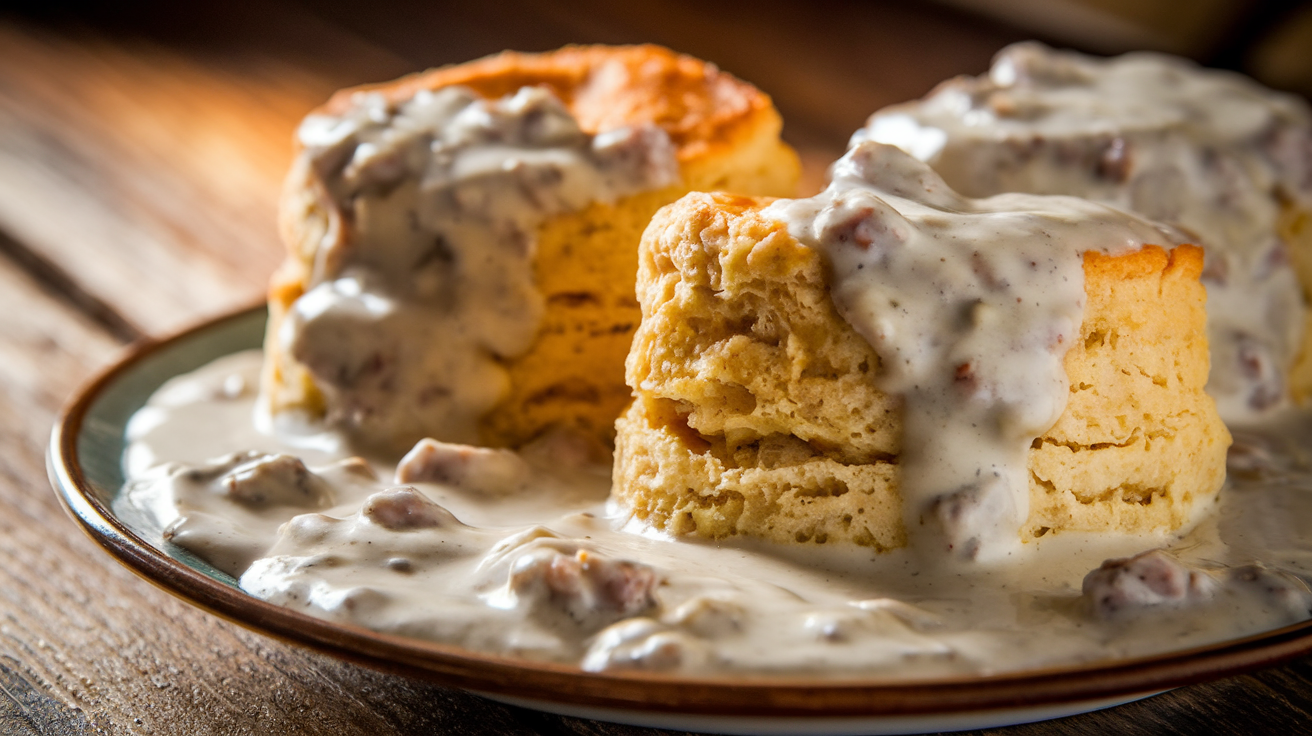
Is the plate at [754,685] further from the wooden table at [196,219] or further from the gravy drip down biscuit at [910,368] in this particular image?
the gravy drip down biscuit at [910,368]

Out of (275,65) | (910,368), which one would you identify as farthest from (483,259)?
(275,65)

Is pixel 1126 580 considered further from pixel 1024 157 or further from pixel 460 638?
pixel 1024 157

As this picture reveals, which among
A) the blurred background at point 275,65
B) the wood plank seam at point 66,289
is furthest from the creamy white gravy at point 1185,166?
the wood plank seam at point 66,289

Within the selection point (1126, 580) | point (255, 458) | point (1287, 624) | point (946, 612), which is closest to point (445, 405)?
point (255, 458)

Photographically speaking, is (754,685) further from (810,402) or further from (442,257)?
(442,257)

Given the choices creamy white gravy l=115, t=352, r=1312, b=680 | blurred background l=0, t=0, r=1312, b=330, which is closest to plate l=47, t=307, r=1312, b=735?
creamy white gravy l=115, t=352, r=1312, b=680
